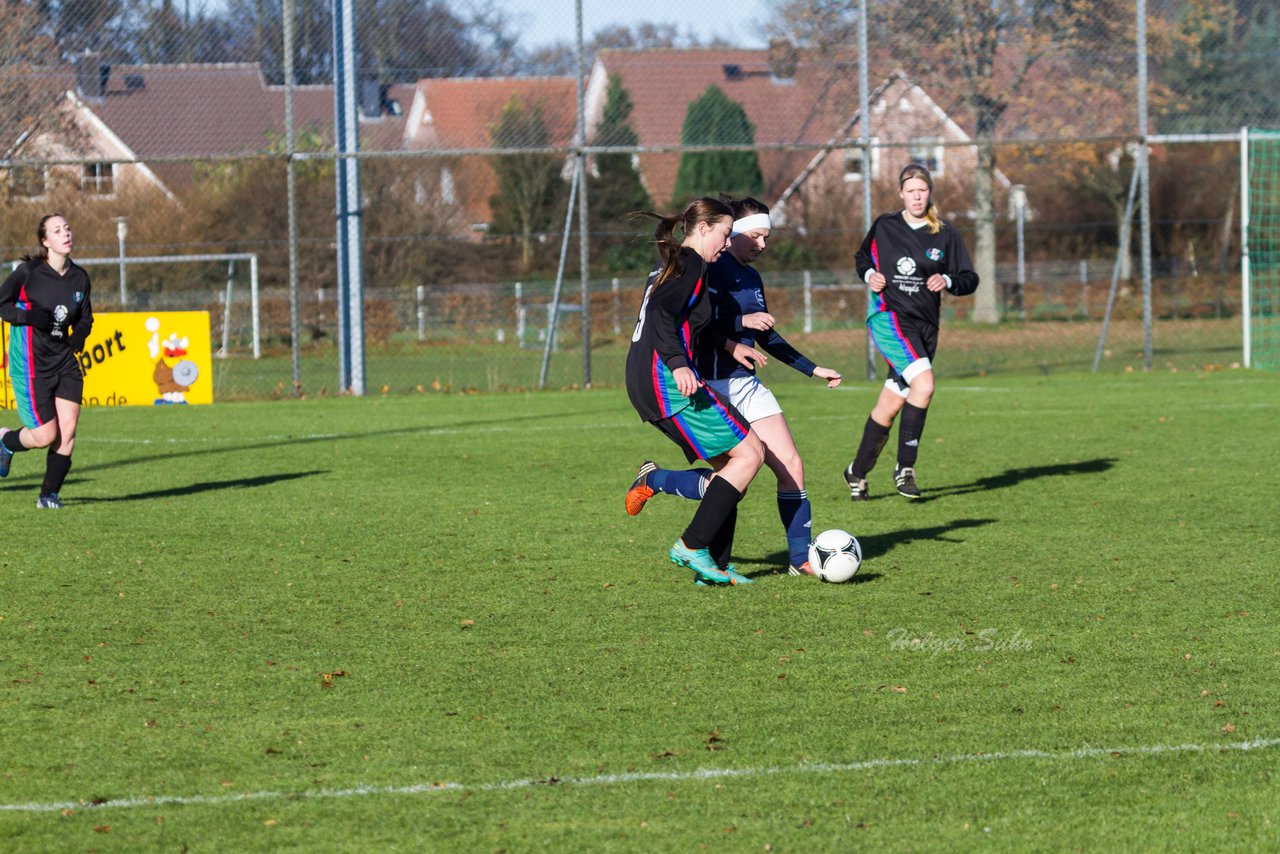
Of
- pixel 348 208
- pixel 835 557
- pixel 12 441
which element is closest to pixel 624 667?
pixel 835 557

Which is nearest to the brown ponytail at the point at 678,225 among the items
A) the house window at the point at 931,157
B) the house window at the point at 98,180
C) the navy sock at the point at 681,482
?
the navy sock at the point at 681,482

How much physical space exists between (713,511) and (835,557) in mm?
592

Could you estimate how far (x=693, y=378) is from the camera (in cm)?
638

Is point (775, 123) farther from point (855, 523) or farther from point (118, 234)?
point (855, 523)

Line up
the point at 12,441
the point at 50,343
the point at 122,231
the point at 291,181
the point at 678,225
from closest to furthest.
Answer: the point at 678,225 < the point at 50,343 < the point at 12,441 < the point at 291,181 < the point at 122,231

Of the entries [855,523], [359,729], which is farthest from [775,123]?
[359,729]

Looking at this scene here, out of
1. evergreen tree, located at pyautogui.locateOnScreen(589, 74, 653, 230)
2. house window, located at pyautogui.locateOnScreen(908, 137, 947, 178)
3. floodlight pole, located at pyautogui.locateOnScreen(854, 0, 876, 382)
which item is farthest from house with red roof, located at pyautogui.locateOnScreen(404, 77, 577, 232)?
house window, located at pyautogui.locateOnScreen(908, 137, 947, 178)

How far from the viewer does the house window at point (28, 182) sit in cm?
1808

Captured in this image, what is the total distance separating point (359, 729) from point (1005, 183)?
27295 millimetres

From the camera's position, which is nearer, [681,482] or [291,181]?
[681,482]

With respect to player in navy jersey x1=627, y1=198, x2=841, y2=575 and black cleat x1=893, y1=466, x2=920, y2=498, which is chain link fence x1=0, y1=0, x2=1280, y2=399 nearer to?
black cleat x1=893, y1=466, x2=920, y2=498

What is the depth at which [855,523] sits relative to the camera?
29.2ft

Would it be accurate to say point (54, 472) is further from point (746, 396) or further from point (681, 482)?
point (746, 396)

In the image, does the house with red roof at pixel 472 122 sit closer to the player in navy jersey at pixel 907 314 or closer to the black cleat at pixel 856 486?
the player in navy jersey at pixel 907 314
